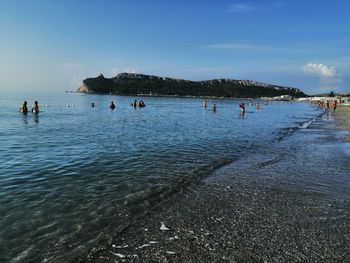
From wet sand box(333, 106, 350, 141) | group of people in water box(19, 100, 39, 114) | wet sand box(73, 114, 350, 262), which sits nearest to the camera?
wet sand box(73, 114, 350, 262)

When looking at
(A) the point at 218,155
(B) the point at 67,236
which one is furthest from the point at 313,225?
(A) the point at 218,155

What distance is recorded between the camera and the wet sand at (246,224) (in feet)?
25.0

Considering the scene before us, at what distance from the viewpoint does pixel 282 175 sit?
49.5 ft

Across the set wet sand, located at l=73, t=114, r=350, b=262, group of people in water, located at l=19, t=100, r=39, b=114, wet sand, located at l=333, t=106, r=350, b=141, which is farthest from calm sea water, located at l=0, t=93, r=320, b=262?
group of people in water, located at l=19, t=100, r=39, b=114

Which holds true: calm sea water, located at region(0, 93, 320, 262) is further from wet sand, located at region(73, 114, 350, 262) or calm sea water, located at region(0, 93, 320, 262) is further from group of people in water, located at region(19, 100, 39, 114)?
group of people in water, located at region(19, 100, 39, 114)

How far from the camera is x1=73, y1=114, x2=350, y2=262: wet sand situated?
7.61 meters

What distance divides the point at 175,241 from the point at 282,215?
3562mm

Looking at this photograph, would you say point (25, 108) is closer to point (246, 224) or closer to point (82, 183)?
point (82, 183)

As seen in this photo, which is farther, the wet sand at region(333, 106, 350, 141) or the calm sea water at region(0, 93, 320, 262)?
the wet sand at region(333, 106, 350, 141)

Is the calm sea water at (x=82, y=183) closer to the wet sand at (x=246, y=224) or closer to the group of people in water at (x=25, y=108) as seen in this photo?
the wet sand at (x=246, y=224)

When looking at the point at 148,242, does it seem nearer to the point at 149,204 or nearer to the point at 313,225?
the point at 149,204

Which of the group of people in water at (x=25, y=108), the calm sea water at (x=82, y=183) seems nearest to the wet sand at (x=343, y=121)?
the calm sea water at (x=82, y=183)

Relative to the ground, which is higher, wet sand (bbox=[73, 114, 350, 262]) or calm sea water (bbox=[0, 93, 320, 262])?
wet sand (bbox=[73, 114, 350, 262])

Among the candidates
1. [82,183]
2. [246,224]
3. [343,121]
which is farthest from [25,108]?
[246,224]
